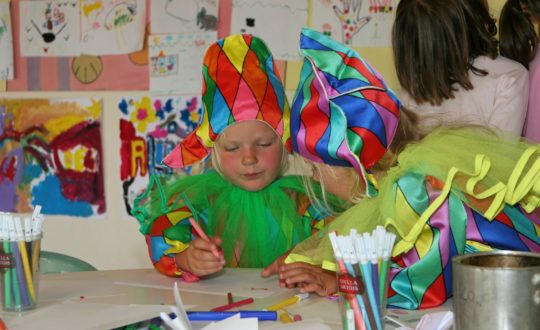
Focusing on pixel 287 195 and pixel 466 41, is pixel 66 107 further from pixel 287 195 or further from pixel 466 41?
pixel 466 41

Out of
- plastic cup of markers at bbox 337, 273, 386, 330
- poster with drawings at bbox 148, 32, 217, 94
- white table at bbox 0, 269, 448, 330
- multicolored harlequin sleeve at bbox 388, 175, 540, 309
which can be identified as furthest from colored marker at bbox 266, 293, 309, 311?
poster with drawings at bbox 148, 32, 217, 94

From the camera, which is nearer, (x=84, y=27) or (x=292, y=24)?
(x=292, y=24)

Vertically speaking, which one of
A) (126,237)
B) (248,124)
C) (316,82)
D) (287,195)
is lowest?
(126,237)

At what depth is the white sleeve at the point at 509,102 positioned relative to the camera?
1.88m

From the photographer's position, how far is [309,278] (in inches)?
53.3

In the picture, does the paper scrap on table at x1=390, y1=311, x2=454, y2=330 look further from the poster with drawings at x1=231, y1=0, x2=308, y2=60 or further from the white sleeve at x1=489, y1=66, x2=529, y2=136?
the poster with drawings at x1=231, y1=0, x2=308, y2=60

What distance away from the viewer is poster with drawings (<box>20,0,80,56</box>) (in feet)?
9.02

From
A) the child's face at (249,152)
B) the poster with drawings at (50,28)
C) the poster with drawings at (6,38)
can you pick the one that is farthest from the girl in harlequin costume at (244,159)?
the poster with drawings at (6,38)

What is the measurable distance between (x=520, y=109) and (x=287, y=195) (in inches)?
23.5

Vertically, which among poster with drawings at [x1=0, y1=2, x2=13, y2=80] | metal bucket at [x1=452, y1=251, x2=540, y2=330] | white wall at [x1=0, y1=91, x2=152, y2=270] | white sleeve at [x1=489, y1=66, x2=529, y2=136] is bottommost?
white wall at [x1=0, y1=91, x2=152, y2=270]

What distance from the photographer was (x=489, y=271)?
82 cm

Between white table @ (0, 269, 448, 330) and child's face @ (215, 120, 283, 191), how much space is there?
0.78 ft

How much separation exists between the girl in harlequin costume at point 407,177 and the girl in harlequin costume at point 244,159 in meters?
0.40

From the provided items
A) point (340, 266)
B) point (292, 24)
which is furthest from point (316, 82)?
point (292, 24)
